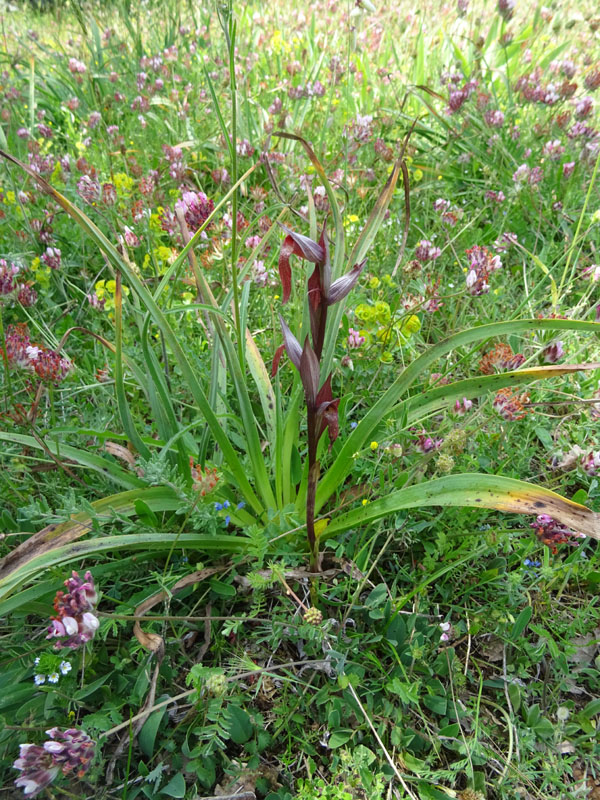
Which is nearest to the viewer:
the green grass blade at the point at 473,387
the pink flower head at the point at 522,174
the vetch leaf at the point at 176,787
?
the vetch leaf at the point at 176,787

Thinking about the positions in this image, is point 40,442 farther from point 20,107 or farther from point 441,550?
point 20,107

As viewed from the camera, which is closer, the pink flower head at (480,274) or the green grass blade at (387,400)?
the green grass blade at (387,400)

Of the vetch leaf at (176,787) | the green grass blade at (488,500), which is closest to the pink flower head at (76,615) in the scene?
the vetch leaf at (176,787)

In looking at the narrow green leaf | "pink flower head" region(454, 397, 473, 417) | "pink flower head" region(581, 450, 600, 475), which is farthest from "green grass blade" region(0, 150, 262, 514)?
"pink flower head" region(581, 450, 600, 475)

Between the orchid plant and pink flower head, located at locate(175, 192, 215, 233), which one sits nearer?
the orchid plant

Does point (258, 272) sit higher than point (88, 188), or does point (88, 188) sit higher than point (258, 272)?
point (88, 188)

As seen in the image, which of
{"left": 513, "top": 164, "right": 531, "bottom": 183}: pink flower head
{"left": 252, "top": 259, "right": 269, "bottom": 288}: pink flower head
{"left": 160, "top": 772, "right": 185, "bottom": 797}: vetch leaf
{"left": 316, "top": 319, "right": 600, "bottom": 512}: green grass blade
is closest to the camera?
{"left": 160, "top": 772, "right": 185, "bottom": 797}: vetch leaf

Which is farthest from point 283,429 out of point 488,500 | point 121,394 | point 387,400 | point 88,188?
point 88,188

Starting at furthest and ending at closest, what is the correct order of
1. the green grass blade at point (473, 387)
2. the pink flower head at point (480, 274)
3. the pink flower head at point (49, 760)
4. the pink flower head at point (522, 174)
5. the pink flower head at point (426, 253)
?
the pink flower head at point (522, 174) → the pink flower head at point (426, 253) → the pink flower head at point (480, 274) → the green grass blade at point (473, 387) → the pink flower head at point (49, 760)

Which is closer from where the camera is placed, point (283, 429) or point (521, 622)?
point (521, 622)

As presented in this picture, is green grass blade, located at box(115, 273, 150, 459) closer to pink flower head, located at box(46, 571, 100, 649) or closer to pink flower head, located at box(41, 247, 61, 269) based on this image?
pink flower head, located at box(46, 571, 100, 649)

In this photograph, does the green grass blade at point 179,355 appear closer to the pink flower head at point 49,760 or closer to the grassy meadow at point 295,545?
the grassy meadow at point 295,545

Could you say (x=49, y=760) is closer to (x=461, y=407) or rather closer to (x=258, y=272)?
(x=461, y=407)

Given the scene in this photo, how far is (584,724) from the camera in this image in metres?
Result: 1.13
